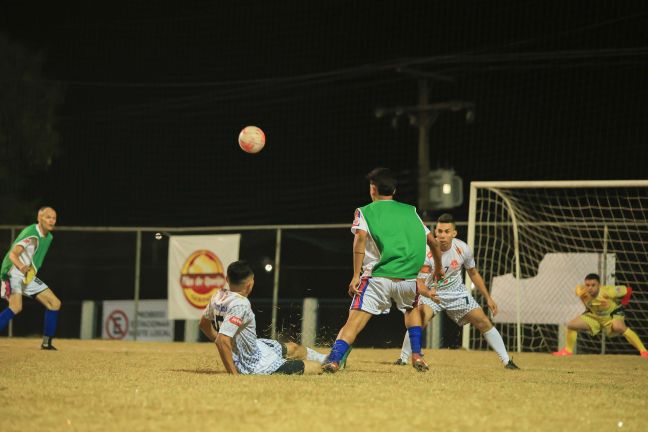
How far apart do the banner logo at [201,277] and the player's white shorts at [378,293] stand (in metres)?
9.38

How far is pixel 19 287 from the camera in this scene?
13672 mm

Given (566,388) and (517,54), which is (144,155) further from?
(566,388)

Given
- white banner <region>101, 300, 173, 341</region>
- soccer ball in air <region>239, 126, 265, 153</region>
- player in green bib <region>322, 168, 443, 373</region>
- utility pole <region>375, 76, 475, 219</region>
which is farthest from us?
utility pole <region>375, 76, 475, 219</region>

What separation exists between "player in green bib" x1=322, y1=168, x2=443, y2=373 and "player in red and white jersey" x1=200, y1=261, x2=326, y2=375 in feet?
2.07

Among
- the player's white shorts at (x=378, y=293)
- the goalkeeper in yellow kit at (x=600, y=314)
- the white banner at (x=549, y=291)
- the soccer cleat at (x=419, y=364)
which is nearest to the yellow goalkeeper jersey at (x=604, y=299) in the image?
the goalkeeper in yellow kit at (x=600, y=314)

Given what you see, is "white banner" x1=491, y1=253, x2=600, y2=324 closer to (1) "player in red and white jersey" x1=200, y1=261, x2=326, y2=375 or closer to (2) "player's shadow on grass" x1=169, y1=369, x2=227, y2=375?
(2) "player's shadow on grass" x1=169, y1=369, x2=227, y2=375

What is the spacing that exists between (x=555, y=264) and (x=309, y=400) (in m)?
11.5

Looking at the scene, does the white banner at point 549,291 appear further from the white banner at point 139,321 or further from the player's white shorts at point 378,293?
the player's white shorts at point 378,293

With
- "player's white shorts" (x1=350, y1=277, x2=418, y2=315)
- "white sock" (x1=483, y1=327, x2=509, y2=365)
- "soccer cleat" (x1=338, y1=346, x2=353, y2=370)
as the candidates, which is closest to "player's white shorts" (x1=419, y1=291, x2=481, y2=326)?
"white sock" (x1=483, y1=327, x2=509, y2=365)

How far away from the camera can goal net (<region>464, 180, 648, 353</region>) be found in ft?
56.1

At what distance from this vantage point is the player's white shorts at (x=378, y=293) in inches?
364

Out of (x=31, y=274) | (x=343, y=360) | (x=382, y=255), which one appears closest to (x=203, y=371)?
(x=343, y=360)

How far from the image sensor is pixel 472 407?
649 cm

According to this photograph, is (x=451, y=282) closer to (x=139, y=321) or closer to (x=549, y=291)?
(x=549, y=291)
